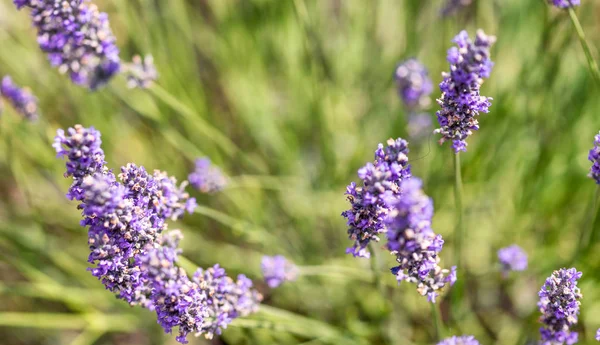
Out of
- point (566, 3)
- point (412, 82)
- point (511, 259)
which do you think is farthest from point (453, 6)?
point (511, 259)

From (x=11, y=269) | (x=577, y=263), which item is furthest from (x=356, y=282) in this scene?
(x=11, y=269)

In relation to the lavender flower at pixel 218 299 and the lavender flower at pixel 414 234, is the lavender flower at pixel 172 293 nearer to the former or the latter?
the lavender flower at pixel 218 299

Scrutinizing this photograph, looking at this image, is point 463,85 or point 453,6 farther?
point 453,6

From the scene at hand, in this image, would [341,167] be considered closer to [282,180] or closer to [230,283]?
[282,180]

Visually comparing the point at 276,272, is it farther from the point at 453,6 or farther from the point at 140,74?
the point at 453,6

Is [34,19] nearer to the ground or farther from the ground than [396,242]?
farther from the ground

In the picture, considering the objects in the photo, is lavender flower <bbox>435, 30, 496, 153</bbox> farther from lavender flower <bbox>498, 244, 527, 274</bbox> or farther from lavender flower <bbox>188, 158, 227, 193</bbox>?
lavender flower <bbox>188, 158, 227, 193</bbox>

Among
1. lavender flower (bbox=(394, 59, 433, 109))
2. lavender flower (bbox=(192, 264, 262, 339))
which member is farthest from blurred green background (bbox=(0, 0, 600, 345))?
lavender flower (bbox=(192, 264, 262, 339))
